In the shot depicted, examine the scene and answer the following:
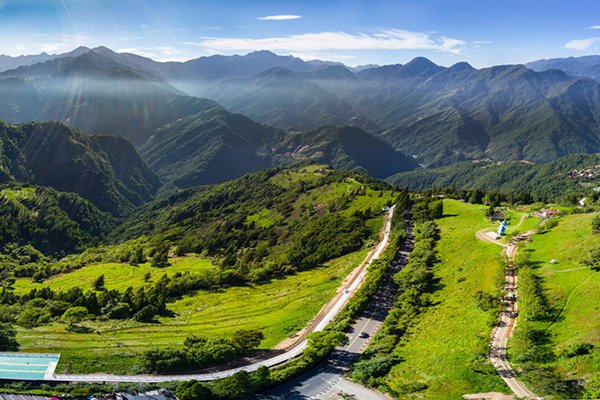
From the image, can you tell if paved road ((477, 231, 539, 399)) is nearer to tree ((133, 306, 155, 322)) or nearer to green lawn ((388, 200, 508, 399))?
green lawn ((388, 200, 508, 399))

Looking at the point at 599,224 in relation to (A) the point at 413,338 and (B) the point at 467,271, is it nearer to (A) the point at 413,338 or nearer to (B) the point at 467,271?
(B) the point at 467,271

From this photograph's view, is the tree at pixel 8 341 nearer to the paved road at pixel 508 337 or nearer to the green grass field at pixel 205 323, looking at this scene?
the green grass field at pixel 205 323

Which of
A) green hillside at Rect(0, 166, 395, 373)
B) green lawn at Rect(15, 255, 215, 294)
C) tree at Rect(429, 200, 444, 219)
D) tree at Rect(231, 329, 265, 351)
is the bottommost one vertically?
green lawn at Rect(15, 255, 215, 294)

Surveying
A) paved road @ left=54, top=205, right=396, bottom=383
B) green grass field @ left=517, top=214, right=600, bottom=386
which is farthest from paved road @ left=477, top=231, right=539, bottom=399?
paved road @ left=54, top=205, right=396, bottom=383

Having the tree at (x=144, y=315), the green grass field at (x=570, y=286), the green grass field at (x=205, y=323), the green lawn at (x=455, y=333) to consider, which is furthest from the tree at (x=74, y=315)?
the green grass field at (x=570, y=286)

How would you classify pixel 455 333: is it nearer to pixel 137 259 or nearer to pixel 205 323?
pixel 205 323

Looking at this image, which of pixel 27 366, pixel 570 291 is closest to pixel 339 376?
pixel 570 291
